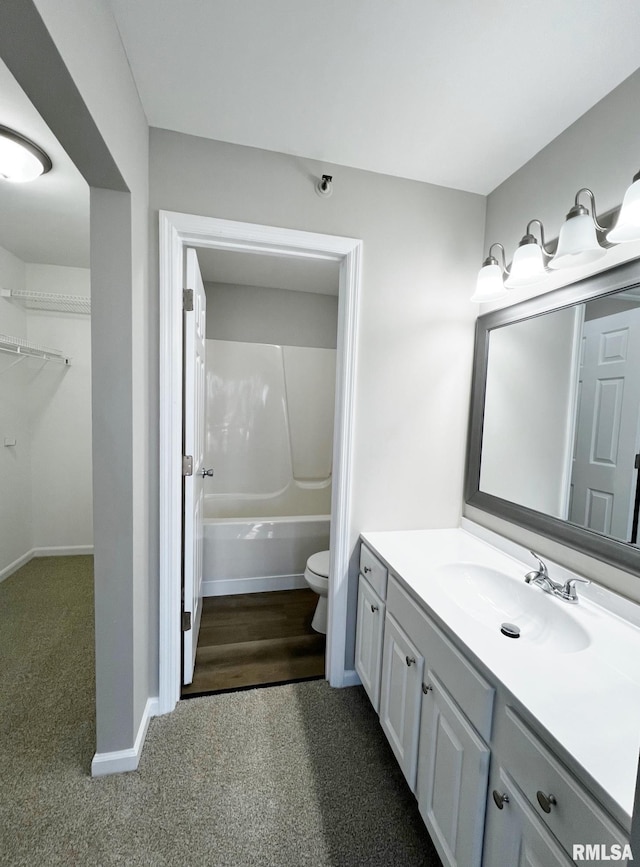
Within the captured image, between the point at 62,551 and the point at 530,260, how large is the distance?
3933mm

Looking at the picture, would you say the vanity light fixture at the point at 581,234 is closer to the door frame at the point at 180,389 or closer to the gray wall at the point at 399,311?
the gray wall at the point at 399,311

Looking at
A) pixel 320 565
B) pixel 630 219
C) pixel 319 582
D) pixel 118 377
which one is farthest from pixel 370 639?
pixel 630 219

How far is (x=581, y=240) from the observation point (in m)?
1.14

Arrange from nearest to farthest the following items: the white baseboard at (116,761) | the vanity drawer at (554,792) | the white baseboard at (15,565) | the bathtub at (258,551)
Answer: the vanity drawer at (554,792) < the white baseboard at (116,761) < the bathtub at (258,551) < the white baseboard at (15,565)

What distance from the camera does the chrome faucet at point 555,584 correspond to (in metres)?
1.16

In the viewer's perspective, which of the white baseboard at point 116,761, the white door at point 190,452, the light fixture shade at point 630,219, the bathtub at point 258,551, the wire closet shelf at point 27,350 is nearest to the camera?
the light fixture shade at point 630,219

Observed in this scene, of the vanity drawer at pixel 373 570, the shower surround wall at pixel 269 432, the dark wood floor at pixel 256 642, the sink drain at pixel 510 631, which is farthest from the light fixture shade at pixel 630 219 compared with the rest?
the shower surround wall at pixel 269 432

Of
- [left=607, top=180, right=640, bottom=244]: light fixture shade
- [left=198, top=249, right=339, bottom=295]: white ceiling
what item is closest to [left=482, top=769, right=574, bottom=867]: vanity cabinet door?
[left=607, top=180, right=640, bottom=244]: light fixture shade

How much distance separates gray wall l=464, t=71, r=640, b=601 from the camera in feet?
3.70

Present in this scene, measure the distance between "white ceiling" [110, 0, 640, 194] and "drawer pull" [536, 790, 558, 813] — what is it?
6.05 feet

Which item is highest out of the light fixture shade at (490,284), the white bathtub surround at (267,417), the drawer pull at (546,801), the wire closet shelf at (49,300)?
the wire closet shelf at (49,300)

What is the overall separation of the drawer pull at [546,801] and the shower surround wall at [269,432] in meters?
2.13

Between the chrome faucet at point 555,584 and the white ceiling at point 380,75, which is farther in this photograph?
the chrome faucet at point 555,584

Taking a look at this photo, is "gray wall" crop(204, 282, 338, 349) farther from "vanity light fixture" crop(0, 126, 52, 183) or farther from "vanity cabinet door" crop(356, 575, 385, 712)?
"vanity cabinet door" crop(356, 575, 385, 712)
